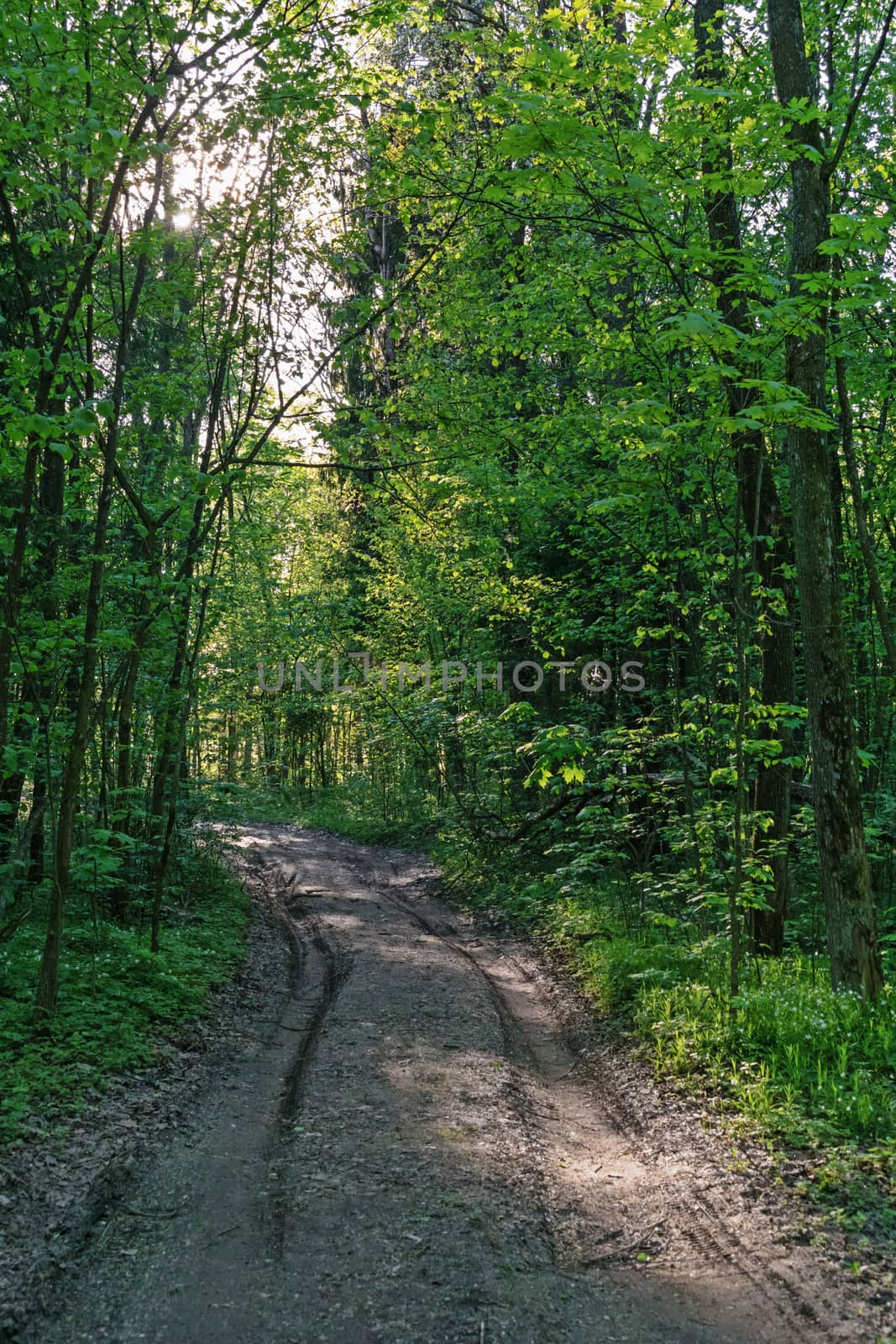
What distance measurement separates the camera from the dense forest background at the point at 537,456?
5.07 m

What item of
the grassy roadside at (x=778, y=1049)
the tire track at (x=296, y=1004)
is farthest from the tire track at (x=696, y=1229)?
the tire track at (x=296, y=1004)

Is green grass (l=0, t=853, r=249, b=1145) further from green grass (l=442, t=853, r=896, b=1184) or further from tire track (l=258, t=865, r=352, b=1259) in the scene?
green grass (l=442, t=853, r=896, b=1184)

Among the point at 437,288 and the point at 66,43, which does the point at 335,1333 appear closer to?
the point at 66,43

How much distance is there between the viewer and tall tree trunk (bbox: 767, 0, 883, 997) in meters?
5.62

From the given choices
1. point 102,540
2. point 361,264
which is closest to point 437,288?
point 361,264

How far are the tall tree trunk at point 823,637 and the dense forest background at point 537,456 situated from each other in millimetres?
28

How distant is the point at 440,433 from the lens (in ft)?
25.3

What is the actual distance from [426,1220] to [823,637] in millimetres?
4292

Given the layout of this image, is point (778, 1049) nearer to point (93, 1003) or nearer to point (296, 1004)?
point (296, 1004)

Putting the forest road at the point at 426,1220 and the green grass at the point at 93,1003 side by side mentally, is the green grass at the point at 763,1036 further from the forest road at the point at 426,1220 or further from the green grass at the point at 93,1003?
the green grass at the point at 93,1003

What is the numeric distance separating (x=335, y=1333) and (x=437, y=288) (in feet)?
31.1

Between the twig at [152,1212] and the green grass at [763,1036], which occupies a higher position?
the green grass at [763,1036]

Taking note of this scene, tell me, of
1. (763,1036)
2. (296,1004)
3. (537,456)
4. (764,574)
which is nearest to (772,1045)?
(763,1036)

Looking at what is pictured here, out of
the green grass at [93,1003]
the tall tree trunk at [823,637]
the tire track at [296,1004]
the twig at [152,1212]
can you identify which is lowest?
the tire track at [296,1004]
